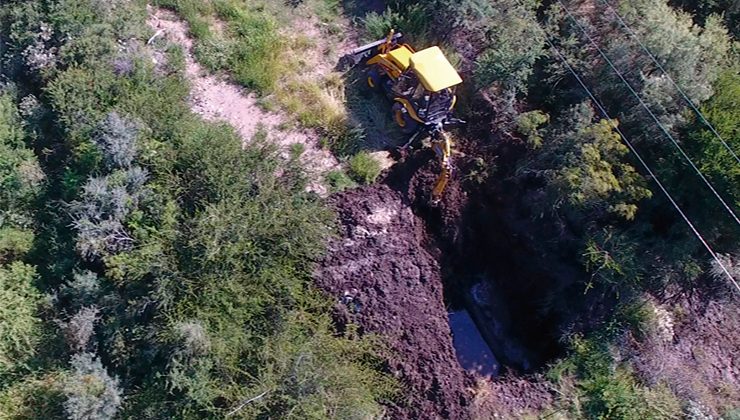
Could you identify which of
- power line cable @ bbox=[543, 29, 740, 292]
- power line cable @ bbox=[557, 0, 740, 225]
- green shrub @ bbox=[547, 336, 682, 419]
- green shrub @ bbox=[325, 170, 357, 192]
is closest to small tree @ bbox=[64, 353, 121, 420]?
green shrub @ bbox=[325, 170, 357, 192]

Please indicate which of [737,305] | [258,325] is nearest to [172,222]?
[258,325]

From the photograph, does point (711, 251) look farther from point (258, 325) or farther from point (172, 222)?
point (172, 222)

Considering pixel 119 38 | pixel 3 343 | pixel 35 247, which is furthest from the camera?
pixel 119 38

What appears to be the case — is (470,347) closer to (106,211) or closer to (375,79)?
(375,79)

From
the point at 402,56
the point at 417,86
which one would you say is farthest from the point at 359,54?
the point at 417,86

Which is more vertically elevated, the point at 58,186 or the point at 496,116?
the point at 496,116

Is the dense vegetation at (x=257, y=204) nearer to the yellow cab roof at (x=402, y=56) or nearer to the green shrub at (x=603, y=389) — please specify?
the green shrub at (x=603, y=389)
